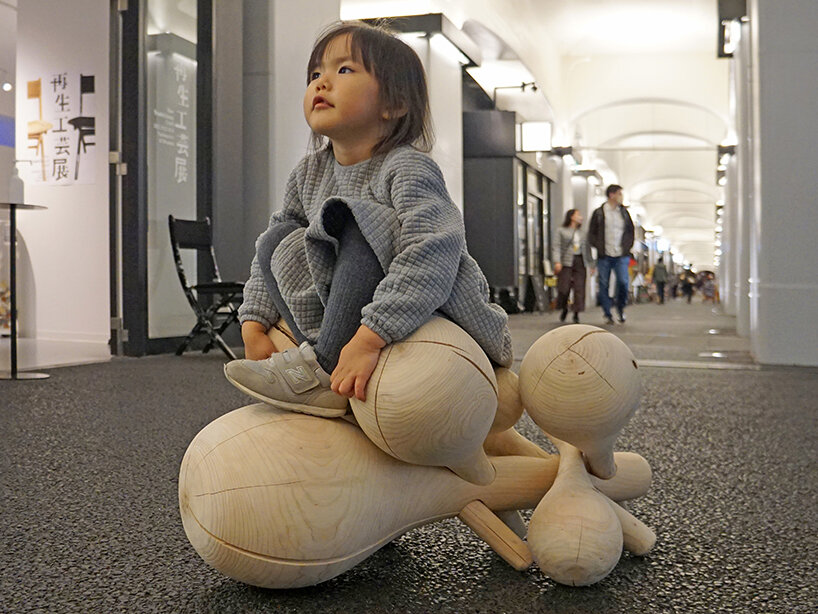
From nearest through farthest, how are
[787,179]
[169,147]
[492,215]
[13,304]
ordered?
1. [13,304]
2. [787,179]
3. [169,147]
4. [492,215]

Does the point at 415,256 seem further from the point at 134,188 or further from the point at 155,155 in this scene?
the point at 155,155

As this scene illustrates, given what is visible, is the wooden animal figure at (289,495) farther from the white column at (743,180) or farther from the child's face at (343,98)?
the white column at (743,180)

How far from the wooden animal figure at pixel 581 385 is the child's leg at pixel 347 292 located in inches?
11.4

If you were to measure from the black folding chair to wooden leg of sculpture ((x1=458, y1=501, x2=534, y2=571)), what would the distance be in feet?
12.8

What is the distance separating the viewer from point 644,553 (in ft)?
4.76

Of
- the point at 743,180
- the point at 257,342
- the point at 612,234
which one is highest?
the point at 743,180

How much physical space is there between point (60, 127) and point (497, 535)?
7100mm

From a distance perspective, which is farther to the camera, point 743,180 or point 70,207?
point 743,180

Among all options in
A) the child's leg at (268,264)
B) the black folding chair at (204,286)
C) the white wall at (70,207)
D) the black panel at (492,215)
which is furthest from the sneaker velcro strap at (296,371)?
the black panel at (492,215)

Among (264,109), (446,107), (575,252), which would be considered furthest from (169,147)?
(575,252)

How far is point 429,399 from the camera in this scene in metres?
1.13

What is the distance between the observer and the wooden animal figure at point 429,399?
1.13m

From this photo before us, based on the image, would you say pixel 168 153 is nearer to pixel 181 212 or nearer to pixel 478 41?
pixel 181 212

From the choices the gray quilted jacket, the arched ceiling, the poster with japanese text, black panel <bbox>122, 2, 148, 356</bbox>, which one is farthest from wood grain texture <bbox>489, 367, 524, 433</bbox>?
the arched ceiling
